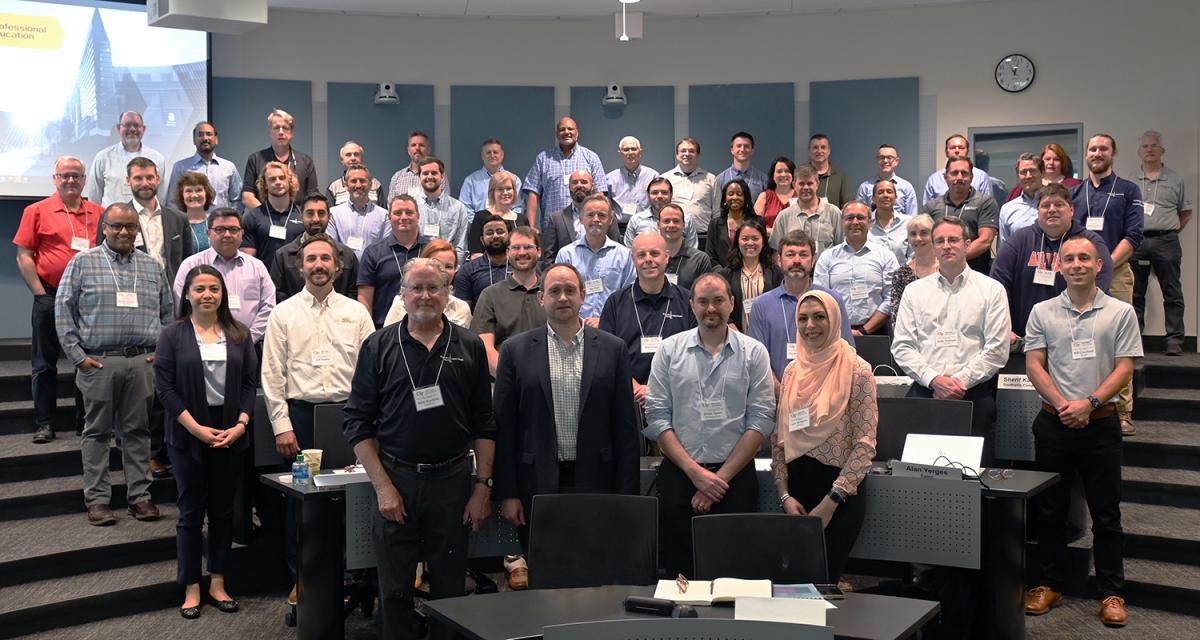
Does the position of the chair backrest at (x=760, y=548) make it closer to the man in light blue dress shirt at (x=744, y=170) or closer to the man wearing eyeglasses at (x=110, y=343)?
the man wearing eyeglasses at (x=110, y=343)

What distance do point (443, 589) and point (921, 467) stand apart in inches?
74.6

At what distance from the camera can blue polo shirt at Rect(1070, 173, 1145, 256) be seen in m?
6.55

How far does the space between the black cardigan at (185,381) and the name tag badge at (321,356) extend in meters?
0.35

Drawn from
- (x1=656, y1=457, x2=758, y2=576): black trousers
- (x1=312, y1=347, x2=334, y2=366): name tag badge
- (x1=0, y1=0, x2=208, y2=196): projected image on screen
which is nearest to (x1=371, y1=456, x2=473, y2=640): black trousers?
(x1=656, y1=457, x2=758, y2=576): black trousers

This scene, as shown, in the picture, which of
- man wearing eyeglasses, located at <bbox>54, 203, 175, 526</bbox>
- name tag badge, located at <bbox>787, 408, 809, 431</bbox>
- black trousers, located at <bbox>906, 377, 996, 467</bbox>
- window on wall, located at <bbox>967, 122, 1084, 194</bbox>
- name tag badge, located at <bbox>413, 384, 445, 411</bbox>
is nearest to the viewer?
name tag badge, located at <bbox>413, 384, 445, 411</bbox>

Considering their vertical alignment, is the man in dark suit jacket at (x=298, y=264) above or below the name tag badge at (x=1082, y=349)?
above

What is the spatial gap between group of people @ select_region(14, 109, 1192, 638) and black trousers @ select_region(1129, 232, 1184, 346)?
1530 mm

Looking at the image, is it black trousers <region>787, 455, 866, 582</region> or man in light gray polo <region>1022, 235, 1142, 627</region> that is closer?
black trousers <region>787, 455, 866, 582</region>

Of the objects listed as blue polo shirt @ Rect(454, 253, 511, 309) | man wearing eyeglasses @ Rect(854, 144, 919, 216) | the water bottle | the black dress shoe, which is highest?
man wearing eyeglasses @ Rect(854, 144, 919, 216)

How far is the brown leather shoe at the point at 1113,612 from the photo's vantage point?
183 inches

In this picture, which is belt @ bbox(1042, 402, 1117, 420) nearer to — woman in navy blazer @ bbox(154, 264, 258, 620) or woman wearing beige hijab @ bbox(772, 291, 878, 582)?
woman wearing beige hijab @ bbox(772, 291, 878, 582)

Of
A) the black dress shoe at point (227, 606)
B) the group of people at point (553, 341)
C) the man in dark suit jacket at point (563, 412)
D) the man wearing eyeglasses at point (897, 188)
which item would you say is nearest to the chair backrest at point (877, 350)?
the group of people at point (553, 341)

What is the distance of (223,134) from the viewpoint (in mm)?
9359

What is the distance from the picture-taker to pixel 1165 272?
7.91 meters
